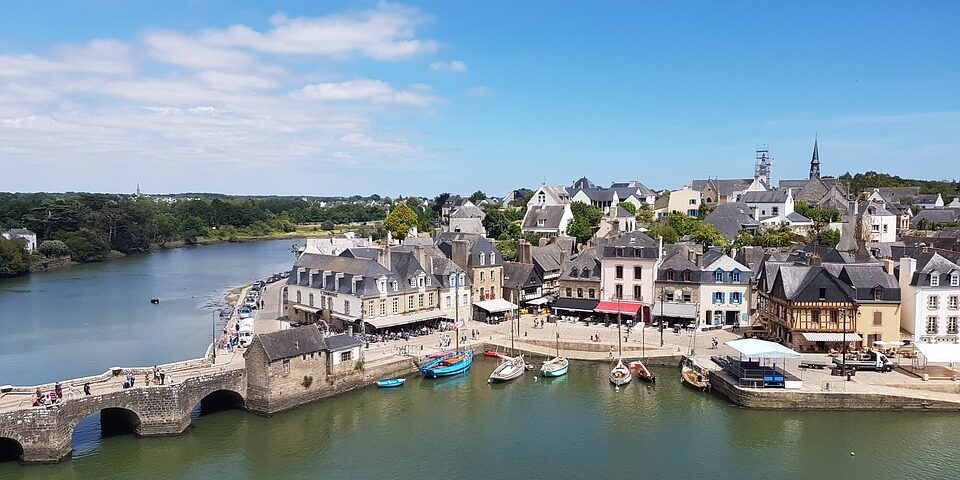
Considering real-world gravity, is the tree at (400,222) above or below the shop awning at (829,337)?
above

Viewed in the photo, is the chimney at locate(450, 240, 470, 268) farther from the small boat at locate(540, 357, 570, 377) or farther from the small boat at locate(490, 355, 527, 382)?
the small boat at locate(540, 357, 570, 377)

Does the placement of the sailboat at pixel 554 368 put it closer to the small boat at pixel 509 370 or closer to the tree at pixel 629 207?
the small boat at pixel 509 370

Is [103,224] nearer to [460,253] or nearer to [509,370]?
[460,253]

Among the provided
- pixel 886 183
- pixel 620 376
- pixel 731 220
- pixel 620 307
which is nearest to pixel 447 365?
pixel 620 376

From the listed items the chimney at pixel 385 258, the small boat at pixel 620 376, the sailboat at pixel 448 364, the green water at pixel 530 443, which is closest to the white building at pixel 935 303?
the green water at pixel 530 443

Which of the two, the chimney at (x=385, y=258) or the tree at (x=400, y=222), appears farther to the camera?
the tree at (x=400, y=222)

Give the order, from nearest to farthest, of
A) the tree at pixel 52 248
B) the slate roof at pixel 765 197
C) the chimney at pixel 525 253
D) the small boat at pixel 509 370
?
the small boat at pixel 509 370
the chimney at pixel 525 253
the slate roof at pixel 765 197
the tree at pixel 52 248

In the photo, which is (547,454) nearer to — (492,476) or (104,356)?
(492,476)

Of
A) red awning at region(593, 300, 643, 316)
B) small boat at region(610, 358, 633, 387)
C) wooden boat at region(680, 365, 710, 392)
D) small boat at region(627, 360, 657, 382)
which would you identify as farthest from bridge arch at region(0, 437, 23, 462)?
red awning at region(593, 300, 643, 316)
